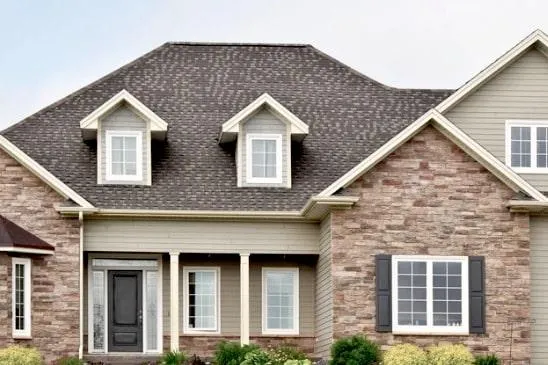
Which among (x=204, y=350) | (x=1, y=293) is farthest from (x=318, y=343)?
(x=1, y=293)

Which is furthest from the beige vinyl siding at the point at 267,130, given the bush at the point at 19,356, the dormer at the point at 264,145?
the bush at the point at 19,356

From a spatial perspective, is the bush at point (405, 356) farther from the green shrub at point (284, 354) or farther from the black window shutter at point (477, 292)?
the green shrub at point (284, 354)

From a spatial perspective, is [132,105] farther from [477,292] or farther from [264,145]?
[477,292]

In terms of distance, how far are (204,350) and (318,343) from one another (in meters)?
2.99

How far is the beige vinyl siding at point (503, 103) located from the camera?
119 ft

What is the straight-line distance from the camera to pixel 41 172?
34906mm

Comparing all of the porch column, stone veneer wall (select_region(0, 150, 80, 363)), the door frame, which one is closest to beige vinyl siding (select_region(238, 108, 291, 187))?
the porch column

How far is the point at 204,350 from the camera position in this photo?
119 feet

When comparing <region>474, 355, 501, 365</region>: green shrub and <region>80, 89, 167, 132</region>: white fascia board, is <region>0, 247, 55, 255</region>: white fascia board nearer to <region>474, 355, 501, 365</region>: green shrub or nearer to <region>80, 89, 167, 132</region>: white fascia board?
<region>80, 89, 167, 132</region>: white fascia board

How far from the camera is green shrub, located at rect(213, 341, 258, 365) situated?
3322 cm

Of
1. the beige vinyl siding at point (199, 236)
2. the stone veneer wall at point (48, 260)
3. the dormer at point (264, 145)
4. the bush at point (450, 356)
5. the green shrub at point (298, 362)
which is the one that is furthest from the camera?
the dormer at point (264, 145)

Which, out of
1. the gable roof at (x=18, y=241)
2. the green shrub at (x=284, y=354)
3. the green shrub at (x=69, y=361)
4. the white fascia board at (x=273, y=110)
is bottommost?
the green shrub at (x=69, y=361)

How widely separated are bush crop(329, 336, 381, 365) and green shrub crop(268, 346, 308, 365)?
1.52m

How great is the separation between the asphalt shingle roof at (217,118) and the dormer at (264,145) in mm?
361
